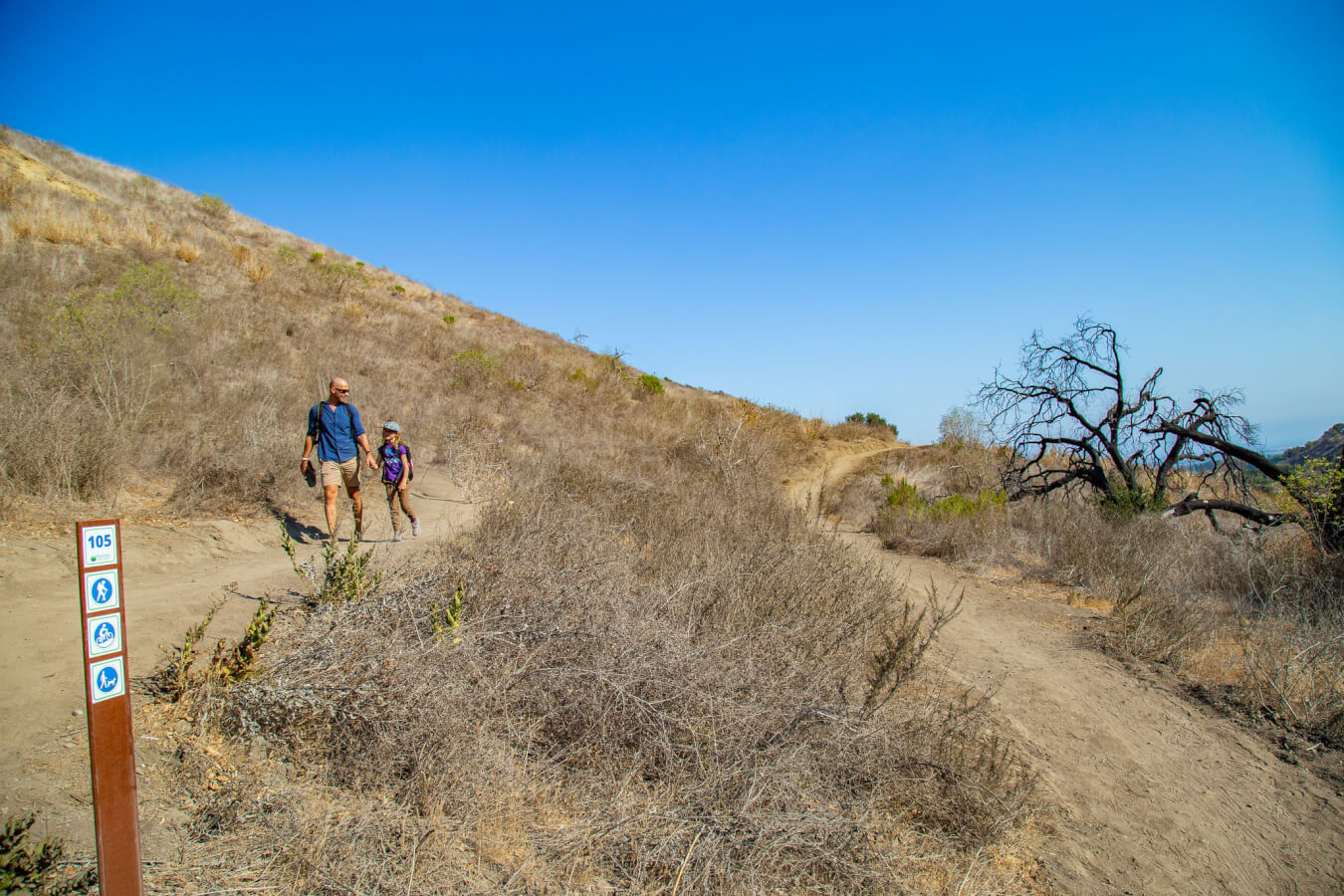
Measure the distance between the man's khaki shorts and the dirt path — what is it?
2.68 ft

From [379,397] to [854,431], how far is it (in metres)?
18.4

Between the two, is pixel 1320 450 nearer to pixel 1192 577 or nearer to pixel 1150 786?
pixel 1192 577

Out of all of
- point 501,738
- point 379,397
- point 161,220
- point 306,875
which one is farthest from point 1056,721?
point 161,220

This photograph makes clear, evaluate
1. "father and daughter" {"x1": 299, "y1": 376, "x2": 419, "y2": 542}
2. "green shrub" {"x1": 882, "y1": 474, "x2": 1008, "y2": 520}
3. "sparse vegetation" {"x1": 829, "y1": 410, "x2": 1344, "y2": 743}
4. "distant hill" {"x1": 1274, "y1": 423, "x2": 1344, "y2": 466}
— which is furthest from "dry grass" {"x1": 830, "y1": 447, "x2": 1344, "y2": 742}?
"father and daughter" {"x1": 299, "y1": 376, "x2": 419, "y2": 542}

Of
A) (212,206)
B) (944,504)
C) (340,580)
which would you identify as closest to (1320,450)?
(944,504)

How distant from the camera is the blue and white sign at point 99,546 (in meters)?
1.72

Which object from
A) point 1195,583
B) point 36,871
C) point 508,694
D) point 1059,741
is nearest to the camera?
point 36,871

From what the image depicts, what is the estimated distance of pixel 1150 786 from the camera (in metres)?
3.94

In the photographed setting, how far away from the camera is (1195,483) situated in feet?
38.9

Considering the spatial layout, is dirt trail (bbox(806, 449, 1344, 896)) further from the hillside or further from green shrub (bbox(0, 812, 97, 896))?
green shrub (bbox(0, 812, 97, 896))

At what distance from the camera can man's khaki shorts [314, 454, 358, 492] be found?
7043 millimetres

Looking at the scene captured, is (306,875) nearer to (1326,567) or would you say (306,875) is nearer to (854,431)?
(1326,567)

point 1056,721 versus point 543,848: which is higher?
point 543,848

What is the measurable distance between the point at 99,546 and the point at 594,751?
2.34 m
